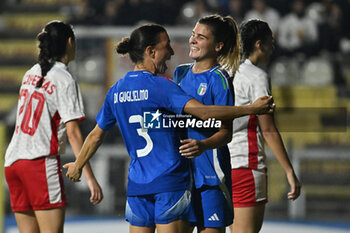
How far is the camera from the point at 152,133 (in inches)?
110

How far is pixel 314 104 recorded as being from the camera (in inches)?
405

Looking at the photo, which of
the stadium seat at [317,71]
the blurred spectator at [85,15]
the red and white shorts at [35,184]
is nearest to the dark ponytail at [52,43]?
the red and white shorts at [35,184]

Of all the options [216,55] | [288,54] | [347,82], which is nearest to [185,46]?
[288,54]

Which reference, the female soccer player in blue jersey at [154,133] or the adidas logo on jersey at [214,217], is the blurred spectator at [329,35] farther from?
the female soccer player in blue jersey at [154,133]

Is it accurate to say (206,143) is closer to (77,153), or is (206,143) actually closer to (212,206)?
(212,206)

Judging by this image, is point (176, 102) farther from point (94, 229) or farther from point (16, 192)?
point (94, 229)

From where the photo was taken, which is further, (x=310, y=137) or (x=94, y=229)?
(x=310, y=137)

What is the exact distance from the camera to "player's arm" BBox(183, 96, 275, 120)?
109 inches

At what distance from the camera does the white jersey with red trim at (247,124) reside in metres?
3.66

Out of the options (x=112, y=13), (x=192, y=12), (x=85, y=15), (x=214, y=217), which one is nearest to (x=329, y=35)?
(x=192, y=12)

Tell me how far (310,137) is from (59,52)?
5946mm

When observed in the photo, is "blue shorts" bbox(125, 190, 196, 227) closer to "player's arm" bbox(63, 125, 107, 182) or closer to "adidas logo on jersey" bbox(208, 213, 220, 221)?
"adidas logo on jersey" bbox(208, 213, 220, 221)

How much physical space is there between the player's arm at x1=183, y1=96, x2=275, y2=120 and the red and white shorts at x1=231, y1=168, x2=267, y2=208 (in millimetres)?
909

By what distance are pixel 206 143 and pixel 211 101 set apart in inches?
13.3
